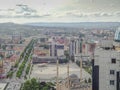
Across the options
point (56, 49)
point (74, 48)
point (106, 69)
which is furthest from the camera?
point (56, 49)

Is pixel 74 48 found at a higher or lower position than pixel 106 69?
lower

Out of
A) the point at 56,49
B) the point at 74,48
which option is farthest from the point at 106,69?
the point at 56,49

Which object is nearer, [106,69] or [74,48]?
[106,69]

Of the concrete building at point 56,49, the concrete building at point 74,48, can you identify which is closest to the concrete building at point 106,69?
the concrete building at point 74,48

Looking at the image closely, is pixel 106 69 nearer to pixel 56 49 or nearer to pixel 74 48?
pixel 74 48

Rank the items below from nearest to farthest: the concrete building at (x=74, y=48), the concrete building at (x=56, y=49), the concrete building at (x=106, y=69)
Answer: the concrete building at (x=106, y=69), the concrete building at (x=74, y=48), the concrete building at (x=56, y=49)

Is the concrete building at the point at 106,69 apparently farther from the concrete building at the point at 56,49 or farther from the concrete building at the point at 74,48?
the concrete building at the point at 56,49

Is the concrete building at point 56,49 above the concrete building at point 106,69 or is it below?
below

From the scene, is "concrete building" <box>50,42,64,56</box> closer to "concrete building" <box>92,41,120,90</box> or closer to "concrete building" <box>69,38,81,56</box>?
"concrete building" <box>69,38,81,56</box>
